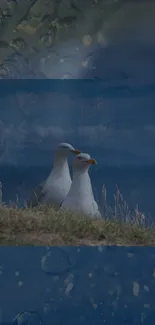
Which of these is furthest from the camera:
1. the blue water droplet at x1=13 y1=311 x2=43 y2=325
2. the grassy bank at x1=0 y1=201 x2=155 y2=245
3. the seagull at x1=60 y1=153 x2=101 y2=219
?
the seagull at x1=60 y1=153 x2=101 y2=219

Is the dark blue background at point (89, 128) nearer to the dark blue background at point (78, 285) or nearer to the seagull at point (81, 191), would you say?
the seagull at point (81, 191)

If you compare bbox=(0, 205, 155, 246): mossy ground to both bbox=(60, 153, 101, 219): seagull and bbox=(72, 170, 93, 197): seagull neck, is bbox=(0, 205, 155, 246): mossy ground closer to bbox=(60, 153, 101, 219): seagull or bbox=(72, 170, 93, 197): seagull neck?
bbox=(60, 153, 101, 219): seagull

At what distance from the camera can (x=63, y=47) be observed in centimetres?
673

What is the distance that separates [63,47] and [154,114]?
89 cm

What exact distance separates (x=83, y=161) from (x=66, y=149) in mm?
164

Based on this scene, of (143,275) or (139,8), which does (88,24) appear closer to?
(139,8)

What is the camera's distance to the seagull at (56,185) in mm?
6730

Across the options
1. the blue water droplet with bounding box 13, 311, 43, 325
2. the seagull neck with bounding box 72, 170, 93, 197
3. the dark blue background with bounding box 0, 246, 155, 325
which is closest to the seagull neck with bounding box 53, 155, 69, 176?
the seagull neck with bounding box 72, 170, 93, 197

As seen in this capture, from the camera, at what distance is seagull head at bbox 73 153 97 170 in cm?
671

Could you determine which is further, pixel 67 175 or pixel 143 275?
pixel 67 175

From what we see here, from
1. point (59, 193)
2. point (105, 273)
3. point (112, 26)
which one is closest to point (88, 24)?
point (112, 26)

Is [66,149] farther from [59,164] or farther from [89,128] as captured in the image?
[89,128]

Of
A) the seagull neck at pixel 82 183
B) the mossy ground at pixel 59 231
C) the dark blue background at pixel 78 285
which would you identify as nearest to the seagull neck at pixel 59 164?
the seagull neck at pixel 82 183

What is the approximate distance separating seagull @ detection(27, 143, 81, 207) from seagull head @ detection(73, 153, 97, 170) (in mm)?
46
